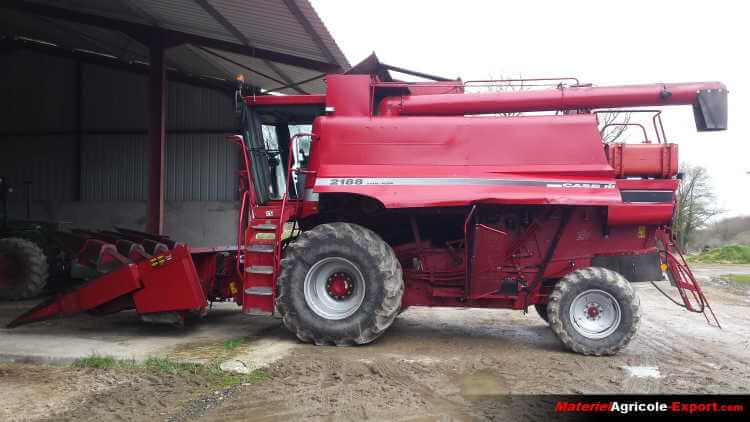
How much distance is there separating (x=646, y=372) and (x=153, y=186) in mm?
12343

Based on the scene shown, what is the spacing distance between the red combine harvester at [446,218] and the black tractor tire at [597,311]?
2 centimetres

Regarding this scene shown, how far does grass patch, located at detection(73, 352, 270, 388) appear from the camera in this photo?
4961 millimetres

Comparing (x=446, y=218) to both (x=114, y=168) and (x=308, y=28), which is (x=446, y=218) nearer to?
(x=308, y=28)

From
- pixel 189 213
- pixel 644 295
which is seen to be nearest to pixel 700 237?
pixel 644 295

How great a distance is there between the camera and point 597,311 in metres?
6.07

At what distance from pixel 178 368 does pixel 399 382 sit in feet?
6.78

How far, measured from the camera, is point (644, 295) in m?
12.8

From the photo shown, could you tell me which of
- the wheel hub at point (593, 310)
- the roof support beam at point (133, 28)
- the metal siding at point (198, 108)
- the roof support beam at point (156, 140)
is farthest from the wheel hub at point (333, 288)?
the metal siding at point (198, 108)

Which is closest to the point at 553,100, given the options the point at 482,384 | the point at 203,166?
the point at 482,384

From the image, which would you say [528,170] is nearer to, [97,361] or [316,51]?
[97,361]

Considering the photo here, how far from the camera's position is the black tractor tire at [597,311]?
593cm

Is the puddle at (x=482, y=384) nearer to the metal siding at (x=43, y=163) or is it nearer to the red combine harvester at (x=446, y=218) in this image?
the red combine harvester at (x=446, y=218)

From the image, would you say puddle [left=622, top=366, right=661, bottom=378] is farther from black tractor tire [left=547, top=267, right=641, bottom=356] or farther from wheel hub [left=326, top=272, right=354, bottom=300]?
wheel hub [left=326, top=272, right=354, bottom=300]

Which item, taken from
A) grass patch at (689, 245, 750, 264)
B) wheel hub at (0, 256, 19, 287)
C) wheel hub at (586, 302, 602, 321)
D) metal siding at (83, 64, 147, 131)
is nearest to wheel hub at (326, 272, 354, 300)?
wheel hub at (586, 302, 602, 321)
